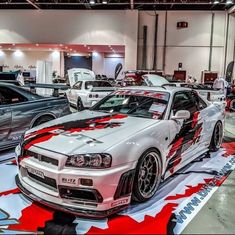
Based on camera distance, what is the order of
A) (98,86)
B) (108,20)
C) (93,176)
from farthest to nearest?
(108,20) → (98,86) → (93,176)

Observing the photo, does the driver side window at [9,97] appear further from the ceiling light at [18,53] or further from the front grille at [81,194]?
the ceiling light at [18,53]

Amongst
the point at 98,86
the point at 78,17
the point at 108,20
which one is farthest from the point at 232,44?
the point at 98,86

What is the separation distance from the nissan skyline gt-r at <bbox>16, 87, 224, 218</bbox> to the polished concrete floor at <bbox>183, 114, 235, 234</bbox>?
553 mm

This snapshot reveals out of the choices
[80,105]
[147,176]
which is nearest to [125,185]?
[147,176]

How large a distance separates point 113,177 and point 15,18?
18.1m

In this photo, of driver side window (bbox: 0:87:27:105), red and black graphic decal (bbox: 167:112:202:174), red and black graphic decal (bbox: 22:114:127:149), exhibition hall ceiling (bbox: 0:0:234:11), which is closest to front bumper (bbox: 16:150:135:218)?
red and black graphic decal (bbox: 22:114:127:149)

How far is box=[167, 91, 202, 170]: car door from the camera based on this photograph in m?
3.50

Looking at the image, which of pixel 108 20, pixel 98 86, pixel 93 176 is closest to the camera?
pixel 93 176

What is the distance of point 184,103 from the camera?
407cm

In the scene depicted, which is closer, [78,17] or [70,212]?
[70,212]

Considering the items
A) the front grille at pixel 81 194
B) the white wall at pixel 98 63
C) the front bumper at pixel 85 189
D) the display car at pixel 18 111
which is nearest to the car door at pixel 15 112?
the display car at pixel 18 111

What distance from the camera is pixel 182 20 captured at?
18016 mm

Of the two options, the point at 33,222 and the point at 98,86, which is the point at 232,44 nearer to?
the point at 98,86

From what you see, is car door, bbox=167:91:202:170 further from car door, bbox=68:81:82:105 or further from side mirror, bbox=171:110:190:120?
car door, bbox=68:81:82:105
